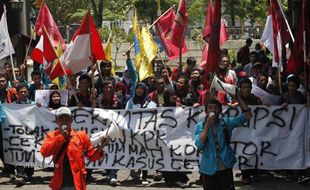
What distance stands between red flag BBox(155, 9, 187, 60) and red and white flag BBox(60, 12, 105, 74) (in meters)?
2.48

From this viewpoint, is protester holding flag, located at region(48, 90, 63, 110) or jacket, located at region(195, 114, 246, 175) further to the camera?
protester holding flag, located at region(48, 90, 63, 110)

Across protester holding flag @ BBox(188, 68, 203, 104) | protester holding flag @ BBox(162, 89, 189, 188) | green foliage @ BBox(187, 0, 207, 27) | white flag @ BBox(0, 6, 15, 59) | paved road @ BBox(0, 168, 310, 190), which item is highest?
green foliage @ BBox(187, 0, 207, 27)

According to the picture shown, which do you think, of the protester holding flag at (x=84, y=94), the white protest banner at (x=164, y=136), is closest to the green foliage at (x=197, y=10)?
the protester holding flag at (x=84, y=94)

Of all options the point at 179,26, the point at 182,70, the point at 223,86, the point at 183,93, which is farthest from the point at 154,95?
the point at 223,86

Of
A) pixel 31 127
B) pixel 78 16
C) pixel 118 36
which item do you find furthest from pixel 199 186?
pixel 78 16

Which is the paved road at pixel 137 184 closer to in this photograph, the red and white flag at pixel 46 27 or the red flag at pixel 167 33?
the red and white flag at pixel 46 27

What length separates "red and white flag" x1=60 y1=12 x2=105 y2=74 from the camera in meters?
10.7

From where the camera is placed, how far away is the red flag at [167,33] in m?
13.2

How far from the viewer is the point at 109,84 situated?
10273 mm

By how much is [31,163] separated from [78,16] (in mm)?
37325

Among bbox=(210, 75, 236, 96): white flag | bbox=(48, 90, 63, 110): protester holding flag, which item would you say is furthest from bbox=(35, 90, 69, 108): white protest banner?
bbox=(210, 75, 236, 96): white flag

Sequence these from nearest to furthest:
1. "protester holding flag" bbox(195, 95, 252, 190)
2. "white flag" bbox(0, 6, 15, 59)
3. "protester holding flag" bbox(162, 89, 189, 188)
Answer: "protester holding flag" bbox(195, 95, 252, 190) < "protester holding flag" bbox(162, 89, 189, 188) < "white flag" bbox(0, 6, 15, 59)

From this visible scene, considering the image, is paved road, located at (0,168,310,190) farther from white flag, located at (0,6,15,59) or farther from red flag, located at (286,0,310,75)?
white flag, located at (0,6,15,59)

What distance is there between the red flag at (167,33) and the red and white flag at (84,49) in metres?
2.48
